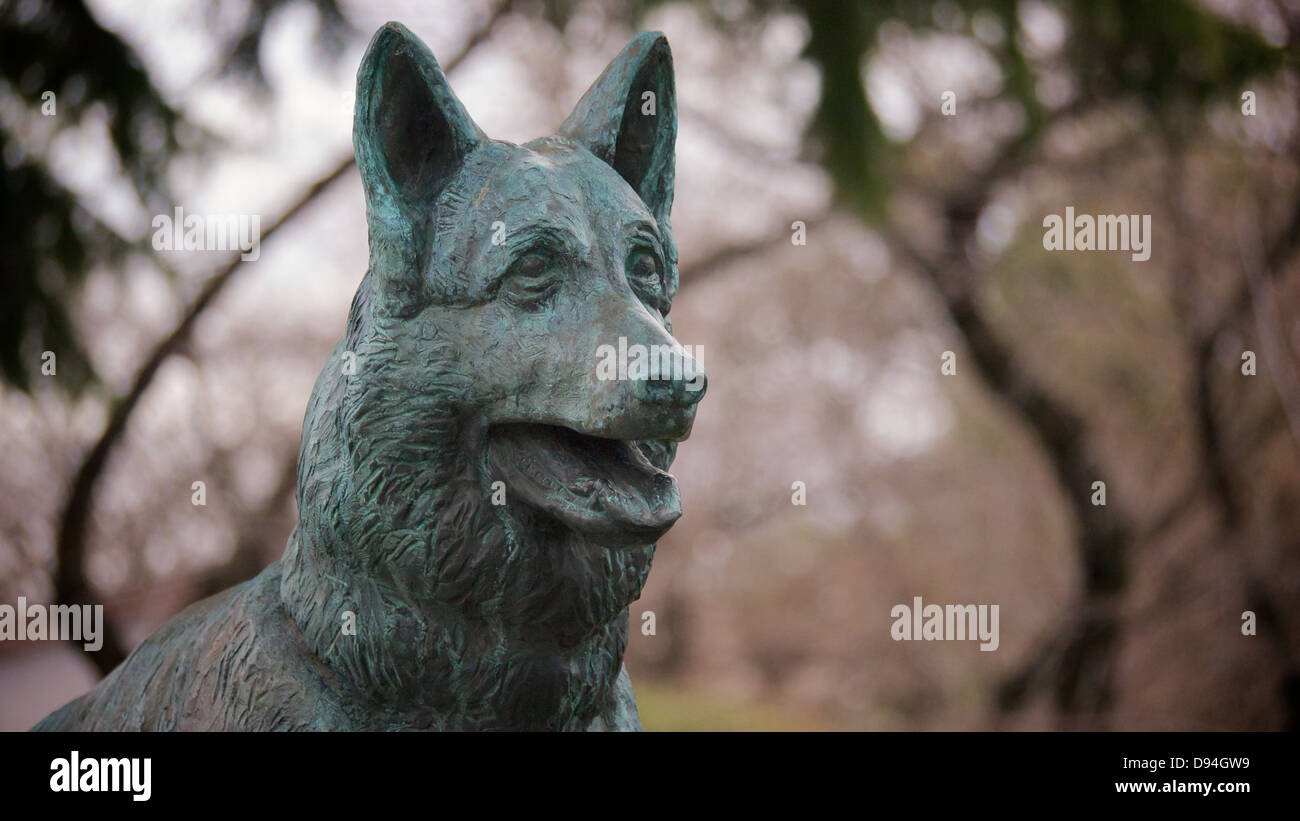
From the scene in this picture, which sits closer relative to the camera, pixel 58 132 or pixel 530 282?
pixel 530 282

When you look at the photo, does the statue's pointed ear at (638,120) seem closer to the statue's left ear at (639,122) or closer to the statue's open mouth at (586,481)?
the statue's left ear at (639,122)

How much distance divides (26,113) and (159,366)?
1.42 m

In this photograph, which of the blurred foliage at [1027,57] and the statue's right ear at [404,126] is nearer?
the statue's right ear at [404,126]

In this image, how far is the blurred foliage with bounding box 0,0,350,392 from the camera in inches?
185

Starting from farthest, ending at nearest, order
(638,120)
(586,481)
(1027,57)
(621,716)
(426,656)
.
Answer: (1027,57) → (621,716) → (638,120) → (426,656) → (586,481)

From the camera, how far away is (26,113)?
4.94m

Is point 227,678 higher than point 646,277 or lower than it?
lower

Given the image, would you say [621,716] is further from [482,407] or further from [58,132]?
[58,132]

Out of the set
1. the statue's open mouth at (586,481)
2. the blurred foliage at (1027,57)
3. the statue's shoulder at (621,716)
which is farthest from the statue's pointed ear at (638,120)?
the blurred foliage at (1027,57)

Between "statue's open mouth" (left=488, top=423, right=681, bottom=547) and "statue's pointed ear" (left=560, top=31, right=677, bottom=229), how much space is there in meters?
0.48

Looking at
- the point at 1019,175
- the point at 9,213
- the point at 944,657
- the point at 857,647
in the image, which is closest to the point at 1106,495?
the point at 1019,175

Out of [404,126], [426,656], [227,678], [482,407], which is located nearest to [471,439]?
[482,407]

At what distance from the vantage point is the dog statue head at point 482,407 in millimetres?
1802

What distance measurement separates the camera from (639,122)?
213cm
